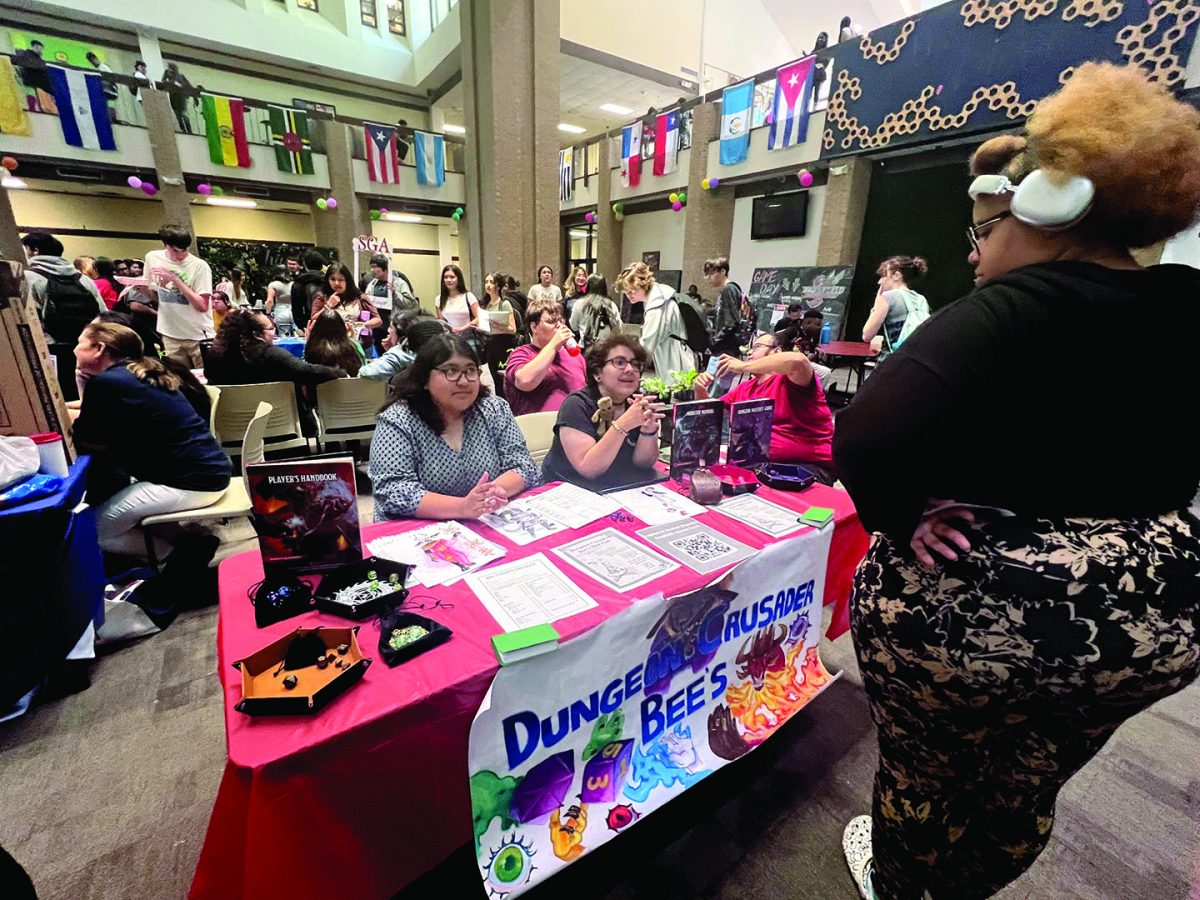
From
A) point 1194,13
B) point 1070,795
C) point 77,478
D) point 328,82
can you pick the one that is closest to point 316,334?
point 77,478

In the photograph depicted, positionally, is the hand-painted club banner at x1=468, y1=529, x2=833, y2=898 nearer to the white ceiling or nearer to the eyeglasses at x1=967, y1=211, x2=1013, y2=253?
the eyeglasses at x1=967, y1=211, x2=1013, y2=253

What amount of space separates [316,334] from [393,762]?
3.74 metres

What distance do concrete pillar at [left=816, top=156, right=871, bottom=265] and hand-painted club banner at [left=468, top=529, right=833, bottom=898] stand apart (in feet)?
22.5

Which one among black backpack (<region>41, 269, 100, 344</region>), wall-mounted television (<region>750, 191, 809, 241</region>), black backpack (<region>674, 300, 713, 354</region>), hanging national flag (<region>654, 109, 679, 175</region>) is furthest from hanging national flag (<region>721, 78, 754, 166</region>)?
black backpack (<region>41, 269, 100, 344</region>)

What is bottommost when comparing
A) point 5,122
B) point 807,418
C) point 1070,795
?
point 1070,795

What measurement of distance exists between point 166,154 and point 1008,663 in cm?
1229

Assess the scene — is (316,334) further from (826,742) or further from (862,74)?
(862,74)

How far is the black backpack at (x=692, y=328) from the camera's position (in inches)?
159

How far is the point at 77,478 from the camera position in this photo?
6.48 feet

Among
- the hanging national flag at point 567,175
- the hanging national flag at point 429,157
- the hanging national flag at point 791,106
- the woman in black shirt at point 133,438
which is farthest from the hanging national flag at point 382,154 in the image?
the woman in black shirt at point 133,438

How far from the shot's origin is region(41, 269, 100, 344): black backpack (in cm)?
399

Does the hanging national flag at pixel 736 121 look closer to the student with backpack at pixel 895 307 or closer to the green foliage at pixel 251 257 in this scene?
the student with backpack at pixel 895 307

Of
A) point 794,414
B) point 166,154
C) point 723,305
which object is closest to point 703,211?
point 723,305

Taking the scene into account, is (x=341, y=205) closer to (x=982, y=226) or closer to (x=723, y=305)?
(x=723, y=305)
